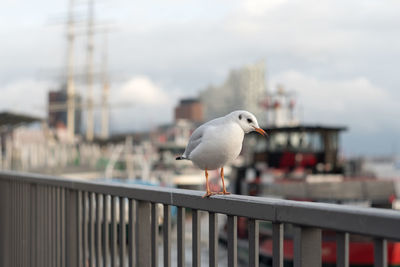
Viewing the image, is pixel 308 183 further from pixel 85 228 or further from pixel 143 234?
pixel 143 234

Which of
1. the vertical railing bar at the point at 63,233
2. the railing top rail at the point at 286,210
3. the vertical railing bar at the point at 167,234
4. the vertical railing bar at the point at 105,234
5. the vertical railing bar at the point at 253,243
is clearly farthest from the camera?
the vertical railing bar at the point at 63,233

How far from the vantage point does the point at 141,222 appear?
276 cm

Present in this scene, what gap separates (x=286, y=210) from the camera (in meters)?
1.77

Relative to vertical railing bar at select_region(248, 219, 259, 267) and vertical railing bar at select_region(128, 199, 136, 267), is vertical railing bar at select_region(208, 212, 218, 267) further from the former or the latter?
vertical railing bar at select_region(128, 199, 136, 267)

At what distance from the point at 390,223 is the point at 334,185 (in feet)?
48.2

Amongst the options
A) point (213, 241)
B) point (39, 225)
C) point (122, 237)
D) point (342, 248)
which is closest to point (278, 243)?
point (342, 248)

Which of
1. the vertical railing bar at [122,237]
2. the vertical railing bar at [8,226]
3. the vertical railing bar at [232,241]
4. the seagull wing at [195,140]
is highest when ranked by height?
the seagull wing at [195,140]

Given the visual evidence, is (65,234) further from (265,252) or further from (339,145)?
(339,145)

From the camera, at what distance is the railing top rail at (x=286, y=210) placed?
1.44 meters

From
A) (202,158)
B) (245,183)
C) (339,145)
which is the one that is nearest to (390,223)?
(202,158)

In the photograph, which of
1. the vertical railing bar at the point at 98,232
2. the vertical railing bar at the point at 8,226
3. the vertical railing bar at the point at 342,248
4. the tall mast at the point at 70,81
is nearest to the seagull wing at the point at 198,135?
the vertical railing bar at the point at 342,248

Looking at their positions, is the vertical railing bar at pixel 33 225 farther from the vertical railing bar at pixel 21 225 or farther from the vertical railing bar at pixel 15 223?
the vertical railing bar at pixel 15 223

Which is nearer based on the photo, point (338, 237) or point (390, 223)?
point (390, 223)

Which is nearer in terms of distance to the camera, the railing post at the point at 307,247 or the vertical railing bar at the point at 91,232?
the railing post at the point at 307,247
